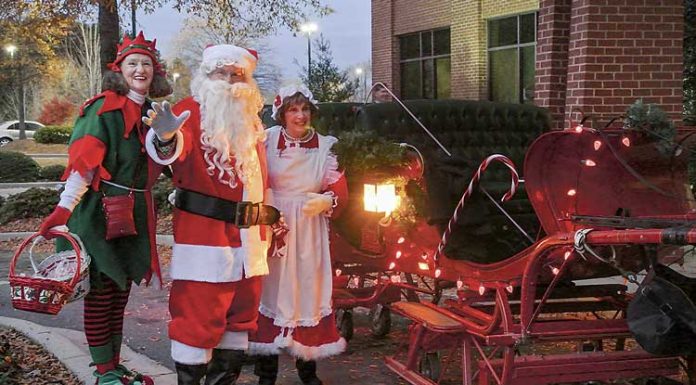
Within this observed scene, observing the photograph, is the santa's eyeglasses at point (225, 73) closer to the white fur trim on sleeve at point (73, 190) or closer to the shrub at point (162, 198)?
the white fur trim on sleeve at point (73, 190)

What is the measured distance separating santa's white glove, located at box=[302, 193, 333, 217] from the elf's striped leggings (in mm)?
1076

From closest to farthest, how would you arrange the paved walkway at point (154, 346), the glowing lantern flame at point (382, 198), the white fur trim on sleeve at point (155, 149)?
1. the white fur trim on sleeve at point (155, 149)
2. the glowing lantern flame at point (382, 198)
3. the paved walkway at point (154, 346)

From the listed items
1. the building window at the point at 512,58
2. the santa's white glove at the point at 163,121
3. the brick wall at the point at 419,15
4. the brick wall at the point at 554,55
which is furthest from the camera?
the brick wall at the point at 419,15

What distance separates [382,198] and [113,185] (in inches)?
65.6

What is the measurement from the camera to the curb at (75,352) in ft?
16.8

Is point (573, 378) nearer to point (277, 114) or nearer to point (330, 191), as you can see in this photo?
point (330, 191)

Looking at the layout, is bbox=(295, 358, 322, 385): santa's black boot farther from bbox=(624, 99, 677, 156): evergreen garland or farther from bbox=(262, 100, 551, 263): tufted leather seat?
bbox=(624, 99, 677, 156): evergreen garland

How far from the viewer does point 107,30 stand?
11797 millimetres

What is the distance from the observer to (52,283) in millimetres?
3869

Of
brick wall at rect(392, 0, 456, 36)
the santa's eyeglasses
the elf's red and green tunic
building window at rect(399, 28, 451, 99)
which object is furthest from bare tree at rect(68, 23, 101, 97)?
the santa's eyeglasses

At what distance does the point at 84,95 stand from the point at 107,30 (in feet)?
109

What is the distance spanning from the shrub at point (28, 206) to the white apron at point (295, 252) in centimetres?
1040

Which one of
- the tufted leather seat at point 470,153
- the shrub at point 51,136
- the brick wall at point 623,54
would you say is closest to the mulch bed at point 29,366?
the tufted leather seat at point 470,153

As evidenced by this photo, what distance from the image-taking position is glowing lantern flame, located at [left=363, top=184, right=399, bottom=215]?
5.05 metres
